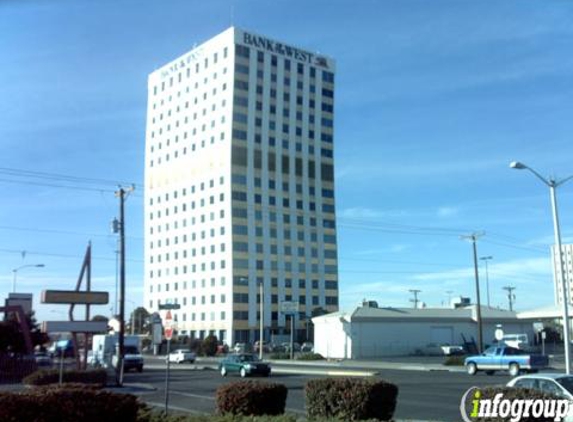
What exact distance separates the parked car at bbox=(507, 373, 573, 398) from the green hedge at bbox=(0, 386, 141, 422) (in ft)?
28.0

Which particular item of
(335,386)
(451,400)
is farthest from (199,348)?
(335,386)

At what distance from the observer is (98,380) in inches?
1374

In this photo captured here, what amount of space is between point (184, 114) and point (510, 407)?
127543 mm

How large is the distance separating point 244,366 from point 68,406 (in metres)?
28.5

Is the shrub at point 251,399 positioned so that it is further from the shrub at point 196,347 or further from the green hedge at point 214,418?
the shrub at point 196,347

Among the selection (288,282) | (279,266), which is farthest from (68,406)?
(288,282)

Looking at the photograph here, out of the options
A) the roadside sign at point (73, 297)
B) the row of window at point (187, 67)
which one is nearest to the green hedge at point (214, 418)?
the roadside sign at point (73, 297)

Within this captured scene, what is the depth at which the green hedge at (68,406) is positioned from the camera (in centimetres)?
1237

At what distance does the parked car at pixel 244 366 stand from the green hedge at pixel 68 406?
27338mm

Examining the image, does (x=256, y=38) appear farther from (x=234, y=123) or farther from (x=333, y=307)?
(x=333, y=307)

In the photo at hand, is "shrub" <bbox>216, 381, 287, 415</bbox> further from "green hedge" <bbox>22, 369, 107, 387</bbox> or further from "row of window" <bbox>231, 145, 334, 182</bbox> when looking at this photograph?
"row of window" <bbox>231, 145, 334, 182</bbox>

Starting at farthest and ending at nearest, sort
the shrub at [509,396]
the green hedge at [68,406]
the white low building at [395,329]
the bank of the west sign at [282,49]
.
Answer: the bank of the west sign at [282,49]
the white low building at [395,329]
the shrub at [509,396]
the green hedge at [68,406]

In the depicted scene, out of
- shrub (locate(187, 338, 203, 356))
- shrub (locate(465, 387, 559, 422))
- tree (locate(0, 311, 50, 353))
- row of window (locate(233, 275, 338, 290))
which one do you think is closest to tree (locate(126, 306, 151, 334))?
row of window (locate(233, 275, 338, 290))

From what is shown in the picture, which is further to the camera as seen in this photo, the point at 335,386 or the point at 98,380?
the point at 98,380
